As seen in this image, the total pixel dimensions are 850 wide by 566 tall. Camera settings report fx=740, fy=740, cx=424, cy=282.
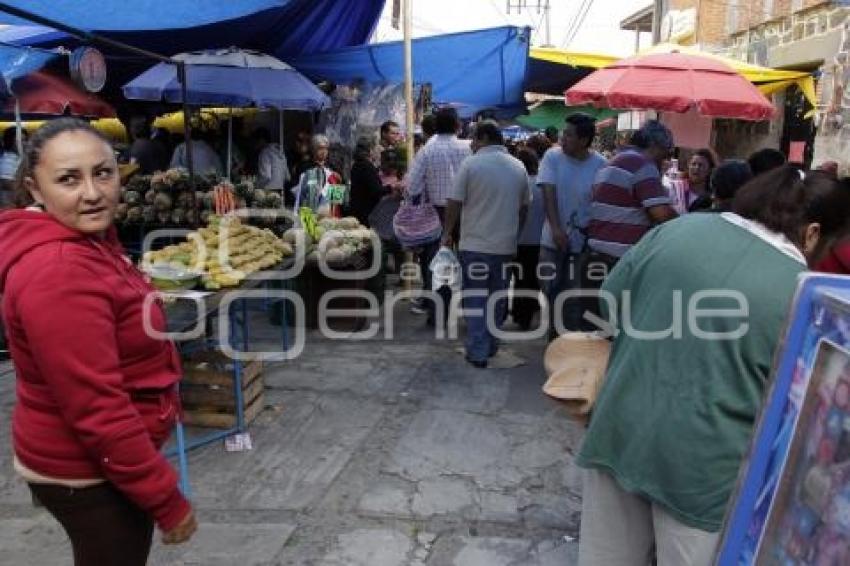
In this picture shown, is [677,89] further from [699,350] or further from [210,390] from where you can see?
[699,350]

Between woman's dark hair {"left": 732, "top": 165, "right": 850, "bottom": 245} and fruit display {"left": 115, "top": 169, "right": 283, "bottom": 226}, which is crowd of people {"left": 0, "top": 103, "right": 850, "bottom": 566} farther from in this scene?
fruit display {"left": 115, "top": 169, "right": 283, "bottom": 226}

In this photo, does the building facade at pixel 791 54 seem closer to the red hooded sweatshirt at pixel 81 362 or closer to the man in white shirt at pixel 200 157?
the red hooded sweatshirt at pixel 81 362

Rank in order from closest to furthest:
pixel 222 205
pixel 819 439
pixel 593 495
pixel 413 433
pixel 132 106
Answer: pixel 819 439 → pixel 593 495 → pixel 413 433 → pixel 222 205 → pixel 132 106

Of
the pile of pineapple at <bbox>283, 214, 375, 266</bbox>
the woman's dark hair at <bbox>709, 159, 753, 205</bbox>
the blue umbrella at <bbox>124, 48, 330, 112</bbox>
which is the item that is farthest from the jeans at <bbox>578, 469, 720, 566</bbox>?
the blue umbrella at <bbox>124, 48, 330, 112</bbox>

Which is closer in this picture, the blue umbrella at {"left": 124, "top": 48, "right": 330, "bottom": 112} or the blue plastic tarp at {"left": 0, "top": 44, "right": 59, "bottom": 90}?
the blue plastic tarp at {"left": 0, "top": 44, "right": 59, "bottom": 90}

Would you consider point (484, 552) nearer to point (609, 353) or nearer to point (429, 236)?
point (609, 353)

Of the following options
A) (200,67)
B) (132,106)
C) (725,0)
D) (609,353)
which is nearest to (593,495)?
(609,353)

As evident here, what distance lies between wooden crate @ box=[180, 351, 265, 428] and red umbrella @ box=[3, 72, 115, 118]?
4035mm

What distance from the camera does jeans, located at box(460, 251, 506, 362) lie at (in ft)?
18.2

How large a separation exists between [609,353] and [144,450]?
1.33 m

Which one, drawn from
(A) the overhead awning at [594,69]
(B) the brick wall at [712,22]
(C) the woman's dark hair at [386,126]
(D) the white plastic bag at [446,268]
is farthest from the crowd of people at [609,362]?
(B) the brick wall at [712,22]

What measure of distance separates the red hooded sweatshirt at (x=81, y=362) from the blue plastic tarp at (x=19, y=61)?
624 cm

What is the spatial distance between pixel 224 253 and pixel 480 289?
1.96 m

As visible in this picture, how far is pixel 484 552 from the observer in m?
3.24
